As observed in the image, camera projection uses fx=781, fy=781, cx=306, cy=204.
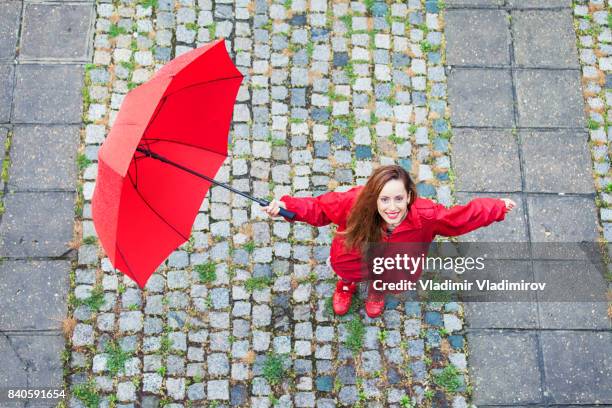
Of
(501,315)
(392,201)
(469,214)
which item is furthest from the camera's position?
(501,315)

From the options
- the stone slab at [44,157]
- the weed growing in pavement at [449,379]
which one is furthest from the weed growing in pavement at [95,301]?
the weed growing in pavement at [449,379]

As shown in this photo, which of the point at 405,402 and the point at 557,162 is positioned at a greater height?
the point at 557,162

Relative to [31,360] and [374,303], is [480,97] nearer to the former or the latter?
[374,303]

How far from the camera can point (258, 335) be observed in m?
5.91

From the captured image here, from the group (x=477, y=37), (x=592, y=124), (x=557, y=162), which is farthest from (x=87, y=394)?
(x=592, y=124)

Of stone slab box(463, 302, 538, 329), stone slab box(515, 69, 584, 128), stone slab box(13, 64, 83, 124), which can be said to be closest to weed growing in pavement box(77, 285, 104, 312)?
stone slab box(13, 64, 83, 124)

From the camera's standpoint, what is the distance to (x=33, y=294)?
5996 millimetres

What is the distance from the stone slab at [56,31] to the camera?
267 inches

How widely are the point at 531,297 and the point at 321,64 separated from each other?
263cm

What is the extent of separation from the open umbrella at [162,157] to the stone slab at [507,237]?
2124 mm

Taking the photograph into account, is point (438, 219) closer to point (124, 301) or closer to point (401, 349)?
point (401, 349)

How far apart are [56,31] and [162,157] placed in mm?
2869

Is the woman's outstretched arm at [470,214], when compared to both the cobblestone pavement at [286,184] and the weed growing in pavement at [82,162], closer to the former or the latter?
the cobblestone pavement at [286,184]

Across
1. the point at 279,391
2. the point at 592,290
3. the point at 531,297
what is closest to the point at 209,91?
the point at 279,391
